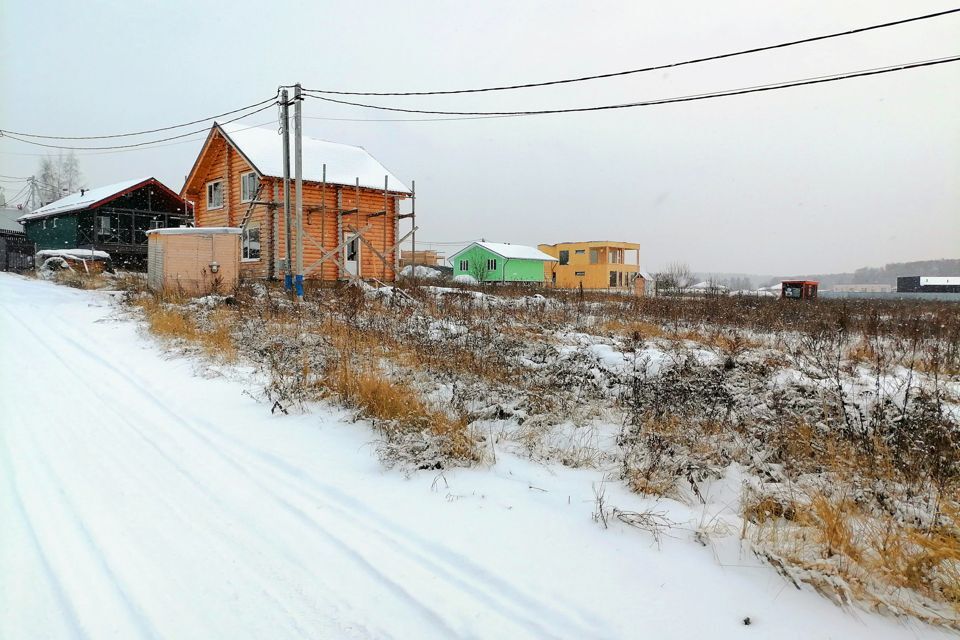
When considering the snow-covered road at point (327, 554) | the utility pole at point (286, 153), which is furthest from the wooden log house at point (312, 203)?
the snow-covered road at point (327, 554)

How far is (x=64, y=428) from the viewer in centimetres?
441

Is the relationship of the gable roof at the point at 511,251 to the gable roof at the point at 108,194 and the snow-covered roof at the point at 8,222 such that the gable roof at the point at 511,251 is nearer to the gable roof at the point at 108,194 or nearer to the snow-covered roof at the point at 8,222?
the gable roof at the point at 108,194

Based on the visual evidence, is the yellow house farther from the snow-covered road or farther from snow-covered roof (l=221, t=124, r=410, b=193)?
the snow-covered road

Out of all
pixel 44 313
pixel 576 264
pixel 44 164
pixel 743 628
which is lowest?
pixel 743 628

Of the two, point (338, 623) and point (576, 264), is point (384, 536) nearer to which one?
point (338, 623)

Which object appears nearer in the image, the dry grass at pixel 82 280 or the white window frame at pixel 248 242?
the dry grass at pixel 82 280

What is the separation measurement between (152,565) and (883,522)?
13.3ft

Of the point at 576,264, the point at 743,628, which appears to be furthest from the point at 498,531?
the point at 576,264

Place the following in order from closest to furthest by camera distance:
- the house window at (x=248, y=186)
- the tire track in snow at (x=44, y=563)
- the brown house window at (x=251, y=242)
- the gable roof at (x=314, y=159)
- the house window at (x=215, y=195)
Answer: the tire track in snow at (x=44, y=563) → the gable roof at (x=314, y=159) → the house window at (x=248, y=186) → the brown house window at (x=251, y=242) → the house window at (x=215, y=195)

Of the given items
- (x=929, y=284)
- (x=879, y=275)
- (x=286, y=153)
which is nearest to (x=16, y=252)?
(x=286, y=153)

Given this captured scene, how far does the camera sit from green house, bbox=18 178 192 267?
29938mm

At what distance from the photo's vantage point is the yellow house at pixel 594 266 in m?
56.7

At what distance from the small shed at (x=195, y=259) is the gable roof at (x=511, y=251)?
37.7 meters

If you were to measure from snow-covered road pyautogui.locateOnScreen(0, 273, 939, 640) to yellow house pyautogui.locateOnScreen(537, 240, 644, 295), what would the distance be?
52.0 metres
